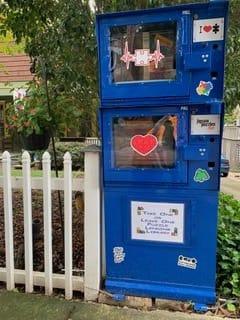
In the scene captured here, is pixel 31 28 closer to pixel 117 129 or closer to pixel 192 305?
pixel 117 129

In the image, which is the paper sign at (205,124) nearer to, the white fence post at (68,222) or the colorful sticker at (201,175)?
the colorful sticker at (201,175)

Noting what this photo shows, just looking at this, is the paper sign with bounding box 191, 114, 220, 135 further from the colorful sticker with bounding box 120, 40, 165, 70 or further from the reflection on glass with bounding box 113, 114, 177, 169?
the colorful sticker with bounding box 120, 40, 165, 70

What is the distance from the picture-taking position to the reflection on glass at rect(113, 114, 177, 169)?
2268 mm

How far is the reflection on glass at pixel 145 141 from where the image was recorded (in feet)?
7.44

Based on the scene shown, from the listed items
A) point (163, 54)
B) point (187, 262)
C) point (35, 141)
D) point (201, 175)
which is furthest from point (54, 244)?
point (163, 54)

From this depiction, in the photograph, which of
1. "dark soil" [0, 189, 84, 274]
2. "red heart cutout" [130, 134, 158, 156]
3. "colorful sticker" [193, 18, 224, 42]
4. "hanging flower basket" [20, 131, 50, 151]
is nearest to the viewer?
"colorful sticker" [193, 18, 224, 42]

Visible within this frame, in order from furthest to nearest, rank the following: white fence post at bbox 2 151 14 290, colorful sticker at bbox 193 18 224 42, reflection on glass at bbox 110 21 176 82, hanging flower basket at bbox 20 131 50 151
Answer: hanging flower basket at bbox 20 131 50 151 < white fence post at bbox 2 151 14 290 < reflection on glass at bbox 110 21 176 82 < colorful sticker at bbox 193 18 224 42

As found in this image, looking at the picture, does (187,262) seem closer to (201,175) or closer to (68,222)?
(201,175)

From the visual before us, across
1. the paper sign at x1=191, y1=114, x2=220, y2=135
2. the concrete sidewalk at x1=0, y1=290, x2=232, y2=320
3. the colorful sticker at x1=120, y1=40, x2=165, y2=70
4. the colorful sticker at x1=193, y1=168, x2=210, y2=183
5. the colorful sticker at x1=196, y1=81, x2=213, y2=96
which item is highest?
the colorful sticker at x1=120, y1=40, x2=165, y2=70

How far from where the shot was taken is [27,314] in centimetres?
228

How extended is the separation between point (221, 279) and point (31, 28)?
2943 mm

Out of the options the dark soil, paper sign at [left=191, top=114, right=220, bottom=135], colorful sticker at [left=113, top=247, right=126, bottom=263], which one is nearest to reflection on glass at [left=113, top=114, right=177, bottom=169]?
paper sign at [left=191, top=114, right=220, bottom=135]

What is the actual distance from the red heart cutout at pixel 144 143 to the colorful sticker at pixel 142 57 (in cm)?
48

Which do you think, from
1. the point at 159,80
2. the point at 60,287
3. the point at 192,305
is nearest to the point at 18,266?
the point at 60,287
